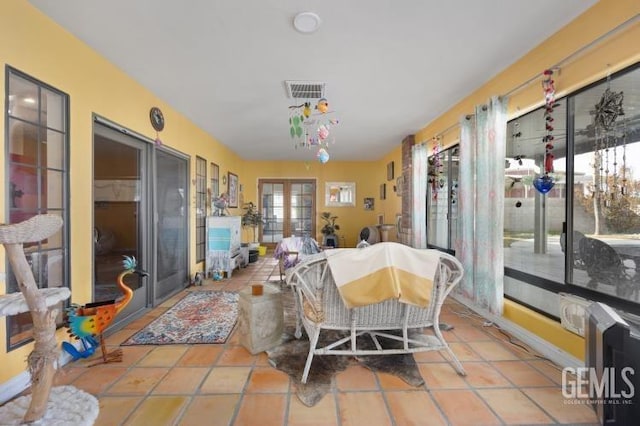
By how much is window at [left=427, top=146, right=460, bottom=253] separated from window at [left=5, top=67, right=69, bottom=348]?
4110mm

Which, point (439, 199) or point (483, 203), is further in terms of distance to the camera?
point (439, 199)

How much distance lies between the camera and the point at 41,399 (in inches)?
56.7

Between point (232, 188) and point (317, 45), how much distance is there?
15.3ft

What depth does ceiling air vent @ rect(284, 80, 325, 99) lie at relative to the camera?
2.96 meters

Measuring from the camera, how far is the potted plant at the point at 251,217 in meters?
7.07

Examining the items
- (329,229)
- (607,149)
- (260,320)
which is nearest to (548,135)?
(607,149)

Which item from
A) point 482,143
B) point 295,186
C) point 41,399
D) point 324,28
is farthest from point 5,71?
point 295,186

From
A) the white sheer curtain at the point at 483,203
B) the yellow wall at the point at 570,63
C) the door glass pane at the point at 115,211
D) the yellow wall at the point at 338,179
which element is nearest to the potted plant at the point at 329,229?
the yellow wall at the point at 338,179

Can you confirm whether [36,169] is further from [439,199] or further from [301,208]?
[301,208]

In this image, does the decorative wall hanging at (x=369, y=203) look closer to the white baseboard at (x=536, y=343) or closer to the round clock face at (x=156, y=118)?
the white baseboard at (x=536, y=343)

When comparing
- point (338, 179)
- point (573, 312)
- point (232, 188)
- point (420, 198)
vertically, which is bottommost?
point (573, 312)

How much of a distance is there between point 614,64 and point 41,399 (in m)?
3.79

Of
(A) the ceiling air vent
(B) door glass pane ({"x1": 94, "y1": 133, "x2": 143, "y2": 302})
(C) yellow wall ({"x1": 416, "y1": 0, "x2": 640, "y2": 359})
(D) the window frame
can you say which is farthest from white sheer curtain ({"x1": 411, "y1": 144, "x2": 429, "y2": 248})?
(B) door glass pane ({"x1": 94, "y1": 133, "x2": 143, "y2": 302})

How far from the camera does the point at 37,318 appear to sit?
55.5 inches
